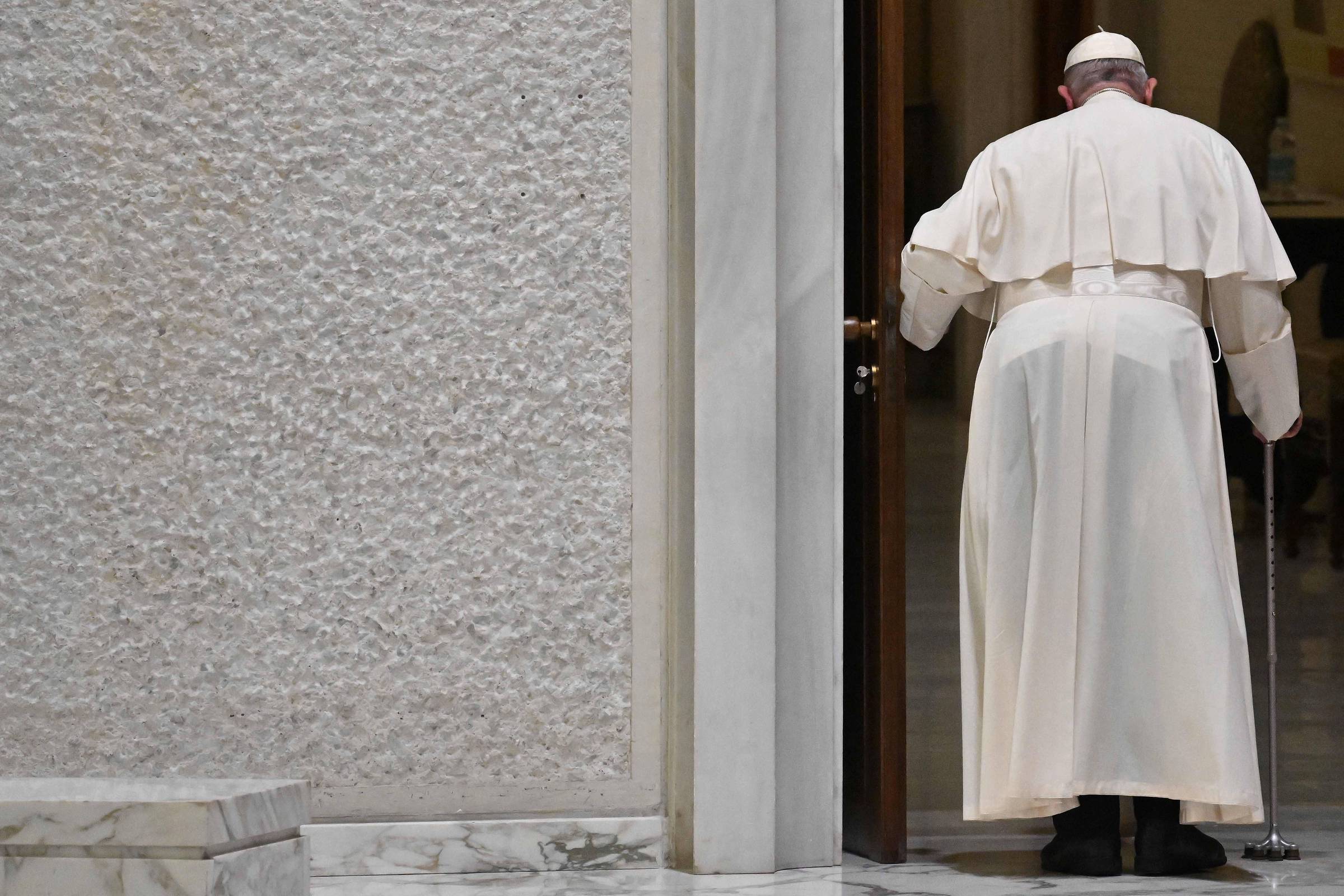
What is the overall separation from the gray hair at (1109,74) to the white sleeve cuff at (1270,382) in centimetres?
66

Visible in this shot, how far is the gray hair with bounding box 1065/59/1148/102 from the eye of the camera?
3.60m

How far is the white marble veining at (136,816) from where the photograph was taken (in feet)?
6.76

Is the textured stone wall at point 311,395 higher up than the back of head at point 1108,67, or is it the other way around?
the back of head at point 1108,67

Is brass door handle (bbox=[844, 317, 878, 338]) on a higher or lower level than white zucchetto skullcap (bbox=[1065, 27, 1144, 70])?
lower

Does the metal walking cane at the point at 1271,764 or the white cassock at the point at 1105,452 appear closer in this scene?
the white cassock at the point at 1105,452

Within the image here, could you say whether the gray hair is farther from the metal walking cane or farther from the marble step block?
the marble step block

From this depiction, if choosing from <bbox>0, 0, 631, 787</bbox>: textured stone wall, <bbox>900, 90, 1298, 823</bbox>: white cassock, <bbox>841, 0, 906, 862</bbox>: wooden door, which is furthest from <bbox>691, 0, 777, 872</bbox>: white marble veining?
<bbox>900, 90, 1298, 823</bbox>: white cassock

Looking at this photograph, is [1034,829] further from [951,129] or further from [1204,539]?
[951,129]

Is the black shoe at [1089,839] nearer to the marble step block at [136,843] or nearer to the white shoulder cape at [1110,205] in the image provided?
the white shoulder cape at [1110,205]

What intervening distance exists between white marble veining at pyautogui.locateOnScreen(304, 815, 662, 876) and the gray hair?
6.39ft

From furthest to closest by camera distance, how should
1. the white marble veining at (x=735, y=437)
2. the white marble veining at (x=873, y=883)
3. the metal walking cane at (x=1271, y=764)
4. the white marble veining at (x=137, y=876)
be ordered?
the metal walking cane at (x=1271, y=764), the white marble veining at (x=735, y=437), the white marble veining at (x=873, y=883), the white marble veining at (x=137, y=876)

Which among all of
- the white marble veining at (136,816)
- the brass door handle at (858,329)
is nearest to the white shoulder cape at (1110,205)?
the brass door handle at (858,329)

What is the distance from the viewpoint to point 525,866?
329cm

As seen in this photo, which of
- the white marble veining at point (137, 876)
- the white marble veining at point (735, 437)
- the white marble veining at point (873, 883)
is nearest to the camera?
the white marble veining at point (137, 876)
